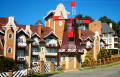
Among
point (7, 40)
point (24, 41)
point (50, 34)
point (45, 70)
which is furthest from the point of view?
point (50, 34)

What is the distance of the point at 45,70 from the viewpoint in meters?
39.0

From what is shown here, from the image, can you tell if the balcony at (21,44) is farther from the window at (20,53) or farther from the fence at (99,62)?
the fence at (99,62)

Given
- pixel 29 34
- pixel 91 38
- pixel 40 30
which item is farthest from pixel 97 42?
pixel 29 34

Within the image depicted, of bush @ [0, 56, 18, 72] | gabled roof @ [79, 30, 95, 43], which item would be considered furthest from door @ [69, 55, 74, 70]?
bush @ [0, 56, 18, 72]

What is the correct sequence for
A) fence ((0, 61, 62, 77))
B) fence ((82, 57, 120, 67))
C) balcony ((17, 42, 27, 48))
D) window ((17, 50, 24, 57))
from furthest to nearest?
Result: window ((17, 50, 24, 57)), fence ((82, 57, 120, 67)), balcony ((17, 42, 27, 48)), fence ((0, 61, 62, 77))

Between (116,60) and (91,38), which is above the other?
(91,38)

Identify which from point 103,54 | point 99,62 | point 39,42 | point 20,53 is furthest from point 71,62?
point 103,54

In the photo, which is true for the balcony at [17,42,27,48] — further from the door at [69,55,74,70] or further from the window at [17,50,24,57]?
the door at [69,55,74,70]

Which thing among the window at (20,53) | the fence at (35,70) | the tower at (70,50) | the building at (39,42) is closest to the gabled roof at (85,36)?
the building at (39,42)

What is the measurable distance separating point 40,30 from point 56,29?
14.9 feet

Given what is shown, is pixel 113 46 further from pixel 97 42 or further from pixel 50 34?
pixel 50 34

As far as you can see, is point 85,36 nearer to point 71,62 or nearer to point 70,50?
point 70,50

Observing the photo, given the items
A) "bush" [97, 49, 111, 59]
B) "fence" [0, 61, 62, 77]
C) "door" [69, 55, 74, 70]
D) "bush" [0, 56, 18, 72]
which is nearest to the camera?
"fence" [0, 61, 62, 77]

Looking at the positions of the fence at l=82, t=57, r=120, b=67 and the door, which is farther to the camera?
the door
